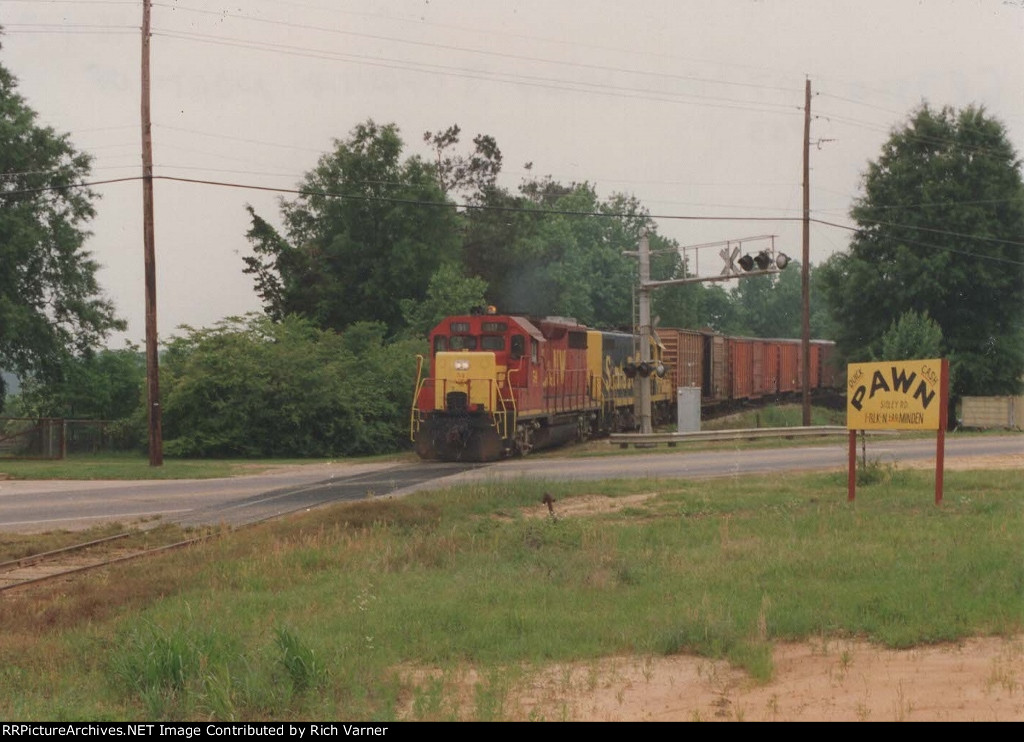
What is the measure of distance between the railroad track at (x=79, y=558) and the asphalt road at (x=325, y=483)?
203cm

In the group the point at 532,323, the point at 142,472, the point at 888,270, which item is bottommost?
the point at 142,472

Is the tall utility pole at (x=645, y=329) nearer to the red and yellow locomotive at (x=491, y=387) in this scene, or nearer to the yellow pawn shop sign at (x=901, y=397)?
the red and yellow locomotive at (x=491, y=387)

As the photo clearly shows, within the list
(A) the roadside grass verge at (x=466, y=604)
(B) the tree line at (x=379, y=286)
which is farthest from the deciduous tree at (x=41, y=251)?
(A) the roadside grass verge at (x=466, y=604)

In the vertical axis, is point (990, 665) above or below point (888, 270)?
below

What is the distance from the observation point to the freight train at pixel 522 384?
28391mm

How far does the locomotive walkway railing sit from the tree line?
518 cm

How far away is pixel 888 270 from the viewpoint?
5216 centimetres

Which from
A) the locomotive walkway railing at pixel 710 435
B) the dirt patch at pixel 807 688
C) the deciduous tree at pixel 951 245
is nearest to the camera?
the dirt patch at pixel 807 688

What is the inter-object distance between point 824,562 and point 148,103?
78.1 feet

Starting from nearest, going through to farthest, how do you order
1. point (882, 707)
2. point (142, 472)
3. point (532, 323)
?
point (882, 707) < point (142, 472) < point (532, 323)

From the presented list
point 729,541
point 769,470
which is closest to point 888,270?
point 769,470

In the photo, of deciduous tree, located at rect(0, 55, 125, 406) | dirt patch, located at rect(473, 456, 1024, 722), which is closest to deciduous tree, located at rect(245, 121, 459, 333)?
deciduous tree, located at rect(0, 55, 125, 406)
